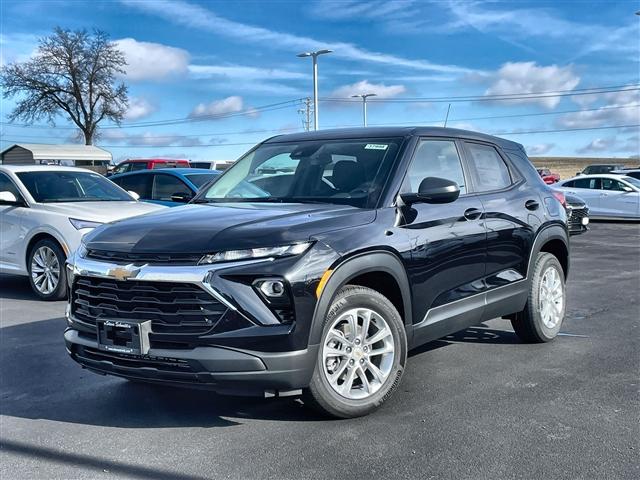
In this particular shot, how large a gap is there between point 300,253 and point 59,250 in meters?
5.62

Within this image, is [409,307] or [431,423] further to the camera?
[409,307]

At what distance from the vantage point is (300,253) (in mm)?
3656

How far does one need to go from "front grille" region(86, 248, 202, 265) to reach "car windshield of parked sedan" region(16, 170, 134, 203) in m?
5.46

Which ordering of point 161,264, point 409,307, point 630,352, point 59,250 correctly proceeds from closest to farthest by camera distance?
1. point 161,264
2. point 409,307
3. point 630,352
4. point 59,250

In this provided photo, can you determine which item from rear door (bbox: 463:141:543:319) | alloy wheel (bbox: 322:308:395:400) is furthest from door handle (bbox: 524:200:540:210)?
alloy wheel (bbox: 322:308:395:400)

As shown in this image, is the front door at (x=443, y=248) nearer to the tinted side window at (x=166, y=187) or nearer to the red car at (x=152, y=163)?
the tinted side window at (x=166, y=187)

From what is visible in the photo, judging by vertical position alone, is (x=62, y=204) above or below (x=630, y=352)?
above

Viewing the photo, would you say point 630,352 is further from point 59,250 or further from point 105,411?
point 59,250

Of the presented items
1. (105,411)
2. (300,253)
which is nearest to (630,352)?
(300,253)

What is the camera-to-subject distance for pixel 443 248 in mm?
4562

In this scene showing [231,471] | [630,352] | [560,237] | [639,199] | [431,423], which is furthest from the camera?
[639,199]

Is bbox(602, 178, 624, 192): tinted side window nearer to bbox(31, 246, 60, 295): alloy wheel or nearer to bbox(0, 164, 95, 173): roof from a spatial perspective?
bbox(0, 164, 95, 173): roof

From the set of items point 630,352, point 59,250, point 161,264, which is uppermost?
point 161,264

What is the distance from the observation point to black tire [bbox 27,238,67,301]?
8.20 meters
